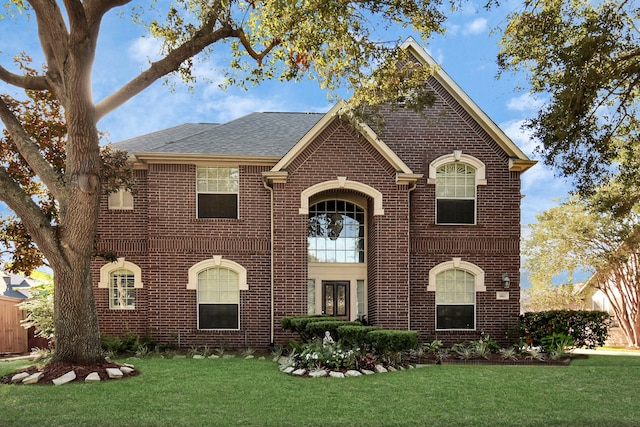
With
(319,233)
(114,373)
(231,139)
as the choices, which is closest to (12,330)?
(231,139)

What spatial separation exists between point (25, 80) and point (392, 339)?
9.94 meters

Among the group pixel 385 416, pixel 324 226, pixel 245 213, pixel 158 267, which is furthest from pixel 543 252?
pixel 385 416

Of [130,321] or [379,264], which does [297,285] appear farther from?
[130,321]

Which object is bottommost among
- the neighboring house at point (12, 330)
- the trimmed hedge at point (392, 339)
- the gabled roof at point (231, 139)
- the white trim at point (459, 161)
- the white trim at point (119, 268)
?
the neighboring house at point (12, 330)

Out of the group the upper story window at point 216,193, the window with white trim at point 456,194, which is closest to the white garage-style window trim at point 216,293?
the upper story window at point 216,193

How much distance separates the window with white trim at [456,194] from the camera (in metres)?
18.4

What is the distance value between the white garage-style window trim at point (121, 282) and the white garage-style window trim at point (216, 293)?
1731 mm

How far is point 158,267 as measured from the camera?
58.0 ft

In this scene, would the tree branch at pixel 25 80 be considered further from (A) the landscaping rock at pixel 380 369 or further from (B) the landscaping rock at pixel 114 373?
(A) the landscaping rock at pixel 380 369

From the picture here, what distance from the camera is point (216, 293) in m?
17.9

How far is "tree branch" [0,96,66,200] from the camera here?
41.1 ft

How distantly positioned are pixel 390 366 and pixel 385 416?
4559 mm

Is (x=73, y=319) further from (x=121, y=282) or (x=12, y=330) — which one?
(x=12, y=330)

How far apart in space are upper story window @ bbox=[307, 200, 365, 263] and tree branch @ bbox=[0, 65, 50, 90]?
8493mm
